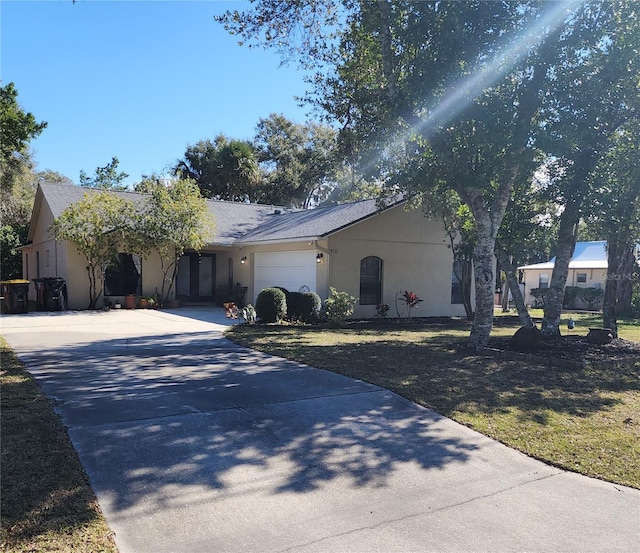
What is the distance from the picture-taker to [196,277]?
21.2 meters

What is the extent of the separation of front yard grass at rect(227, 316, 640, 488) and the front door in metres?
9.93

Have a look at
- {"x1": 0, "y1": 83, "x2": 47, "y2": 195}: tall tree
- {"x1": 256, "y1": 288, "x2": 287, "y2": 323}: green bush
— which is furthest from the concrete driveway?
{"x1": 256, "y1": 288, "x2": 287, "y2": 323}: green bush

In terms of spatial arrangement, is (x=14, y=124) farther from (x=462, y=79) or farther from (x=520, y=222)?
(x=520, y=222)

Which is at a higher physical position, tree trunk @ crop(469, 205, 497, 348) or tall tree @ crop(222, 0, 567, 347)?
tall tree @ crop(222, 0, 567, 347)

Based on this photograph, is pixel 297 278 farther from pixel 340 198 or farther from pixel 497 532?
pixel 340 198

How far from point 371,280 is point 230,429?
39.8 feet

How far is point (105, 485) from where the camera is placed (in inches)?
143

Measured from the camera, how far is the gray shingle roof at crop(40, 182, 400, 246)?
16.4 m

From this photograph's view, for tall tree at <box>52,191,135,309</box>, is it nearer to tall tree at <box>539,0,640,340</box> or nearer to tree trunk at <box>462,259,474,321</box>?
tree trunk at <box>462,259,474,321</box>

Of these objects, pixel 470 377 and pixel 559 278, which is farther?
pixel 559 278

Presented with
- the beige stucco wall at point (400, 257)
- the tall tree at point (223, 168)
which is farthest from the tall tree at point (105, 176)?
the beige stucco wall at point (400, 257)

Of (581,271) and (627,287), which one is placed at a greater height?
(581,271)

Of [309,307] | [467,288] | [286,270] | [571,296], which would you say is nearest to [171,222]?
[286,270]

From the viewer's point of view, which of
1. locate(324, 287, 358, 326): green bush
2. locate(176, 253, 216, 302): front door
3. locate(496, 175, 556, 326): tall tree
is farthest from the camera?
locate(176, 253, 216, 302): front door
